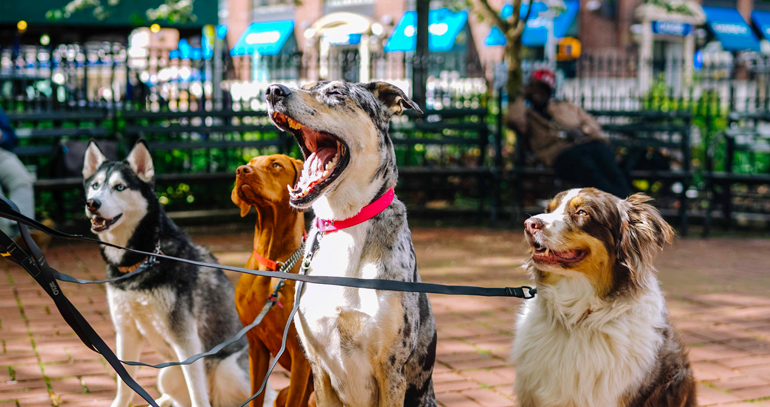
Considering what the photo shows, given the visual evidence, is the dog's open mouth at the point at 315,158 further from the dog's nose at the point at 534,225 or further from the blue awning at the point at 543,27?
the blue awning at the point at 543,27

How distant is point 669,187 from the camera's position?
390 inches

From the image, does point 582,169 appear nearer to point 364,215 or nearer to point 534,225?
point 534,225

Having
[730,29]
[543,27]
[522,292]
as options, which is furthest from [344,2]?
[522,292]

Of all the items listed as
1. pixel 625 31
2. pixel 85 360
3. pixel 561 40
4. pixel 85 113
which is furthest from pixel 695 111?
pixel 625 31

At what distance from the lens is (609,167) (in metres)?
8.05

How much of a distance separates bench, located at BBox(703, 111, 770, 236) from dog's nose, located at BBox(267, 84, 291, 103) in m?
8.59

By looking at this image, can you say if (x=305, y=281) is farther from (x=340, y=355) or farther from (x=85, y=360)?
(x=85, y=360)

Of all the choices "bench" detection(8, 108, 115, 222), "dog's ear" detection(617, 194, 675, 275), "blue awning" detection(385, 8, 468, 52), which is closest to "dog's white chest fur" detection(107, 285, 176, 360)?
"dog's ear" detection(617, 194, 675, 275)

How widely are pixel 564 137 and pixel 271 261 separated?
615cm

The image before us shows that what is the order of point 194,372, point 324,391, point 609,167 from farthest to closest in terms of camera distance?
1. point 609,167
2. point 194,372
3. point 324,391

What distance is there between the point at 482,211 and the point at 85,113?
5627mm

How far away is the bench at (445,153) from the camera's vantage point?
977cm

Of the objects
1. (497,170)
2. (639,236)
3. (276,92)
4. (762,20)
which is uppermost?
(762,20)

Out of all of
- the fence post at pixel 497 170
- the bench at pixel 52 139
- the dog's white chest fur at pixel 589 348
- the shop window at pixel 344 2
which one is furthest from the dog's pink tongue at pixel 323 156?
the shop window at pixel 344 2
